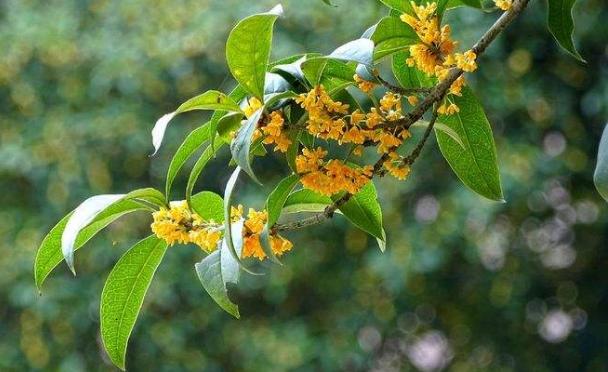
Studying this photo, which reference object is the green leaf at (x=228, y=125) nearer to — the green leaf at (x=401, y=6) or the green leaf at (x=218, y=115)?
the green leaf at (x=218, y=115)

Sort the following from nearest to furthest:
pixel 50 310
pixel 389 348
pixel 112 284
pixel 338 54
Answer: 1. pixel 338 54
2. pixel 112 284
3. pixel 50 310
4. pixel 389 348

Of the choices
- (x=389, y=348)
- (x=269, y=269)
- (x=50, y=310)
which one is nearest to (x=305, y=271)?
(x=269, y=269)

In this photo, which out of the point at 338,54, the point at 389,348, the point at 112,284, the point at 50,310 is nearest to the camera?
the point at 338,54

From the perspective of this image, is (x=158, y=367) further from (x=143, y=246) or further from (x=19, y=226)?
(x=143, y=246)

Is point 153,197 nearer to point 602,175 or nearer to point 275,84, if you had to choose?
point 275,84

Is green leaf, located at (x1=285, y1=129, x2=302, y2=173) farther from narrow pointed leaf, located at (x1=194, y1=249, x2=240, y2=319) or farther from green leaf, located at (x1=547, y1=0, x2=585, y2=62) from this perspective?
green leaf, located at (x1=547, y1=0, x2=585, y2=62)

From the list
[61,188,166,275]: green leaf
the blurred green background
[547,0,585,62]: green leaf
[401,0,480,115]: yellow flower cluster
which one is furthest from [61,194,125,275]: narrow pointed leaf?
the blurred green background

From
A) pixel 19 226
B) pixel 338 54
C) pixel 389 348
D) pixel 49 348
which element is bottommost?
pixel 389 348

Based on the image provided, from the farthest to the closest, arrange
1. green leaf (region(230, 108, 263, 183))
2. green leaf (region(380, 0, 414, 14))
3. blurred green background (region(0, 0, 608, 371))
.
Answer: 1. blurred green background (region(0, 0, 608, 371))
2. green leaf (region(380, 0, 414, 14))
3. green leaf (region(230, 108, 263, 183))
